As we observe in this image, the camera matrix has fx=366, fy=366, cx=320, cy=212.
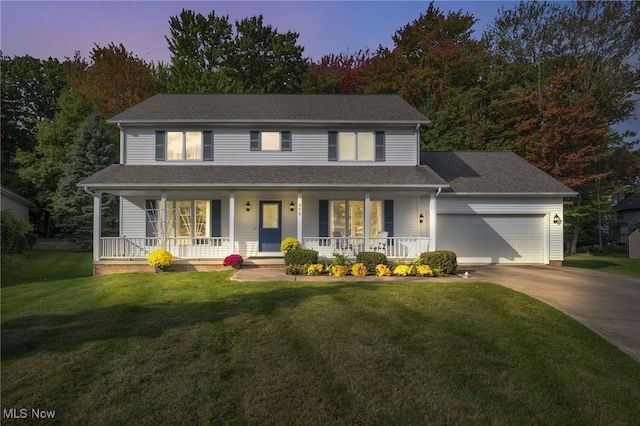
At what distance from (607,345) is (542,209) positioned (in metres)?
11.3

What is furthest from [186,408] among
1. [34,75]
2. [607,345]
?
[34,75]

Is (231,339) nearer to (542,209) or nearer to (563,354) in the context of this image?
(563,354)

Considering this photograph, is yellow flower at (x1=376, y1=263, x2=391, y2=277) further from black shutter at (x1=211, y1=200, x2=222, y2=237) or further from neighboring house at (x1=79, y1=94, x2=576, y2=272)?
black shutter at (x1=211, y1=200, x2=222, y2=237)

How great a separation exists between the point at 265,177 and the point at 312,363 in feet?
32.1

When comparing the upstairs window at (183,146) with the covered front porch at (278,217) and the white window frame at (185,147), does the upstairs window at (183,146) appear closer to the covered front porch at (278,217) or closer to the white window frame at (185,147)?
the white window frame at (185,147)

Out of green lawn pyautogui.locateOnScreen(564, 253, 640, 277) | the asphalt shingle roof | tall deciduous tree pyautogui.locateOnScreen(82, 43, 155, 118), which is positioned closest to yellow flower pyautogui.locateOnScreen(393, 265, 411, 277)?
green lawn pyautogui.locateOnScreen(564, 253, 640, 277)

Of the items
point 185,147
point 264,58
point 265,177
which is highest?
point 264,58

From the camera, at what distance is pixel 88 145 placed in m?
25.7

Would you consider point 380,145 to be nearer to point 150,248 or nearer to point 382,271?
point 382,271

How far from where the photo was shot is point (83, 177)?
84.8 feet

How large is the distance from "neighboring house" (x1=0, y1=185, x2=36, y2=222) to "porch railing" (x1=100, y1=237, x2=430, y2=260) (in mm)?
18953

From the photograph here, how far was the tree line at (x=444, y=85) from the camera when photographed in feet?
81.0

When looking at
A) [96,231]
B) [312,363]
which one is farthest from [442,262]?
[96,231]

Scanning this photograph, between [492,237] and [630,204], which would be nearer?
[492,237]
